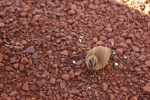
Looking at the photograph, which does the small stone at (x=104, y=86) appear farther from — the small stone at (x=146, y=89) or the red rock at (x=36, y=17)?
the red rock at (x=36, y=17)

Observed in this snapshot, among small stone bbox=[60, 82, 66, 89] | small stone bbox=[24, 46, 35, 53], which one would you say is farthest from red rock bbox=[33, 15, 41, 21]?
small stone bbox=[60, 82, 66, 89]

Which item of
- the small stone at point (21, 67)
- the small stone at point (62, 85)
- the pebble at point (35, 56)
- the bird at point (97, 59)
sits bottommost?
the small stone at point (62, 85)

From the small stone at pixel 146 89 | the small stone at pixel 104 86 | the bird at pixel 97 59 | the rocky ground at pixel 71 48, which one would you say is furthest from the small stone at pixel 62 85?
the small stone at pixel 146 89

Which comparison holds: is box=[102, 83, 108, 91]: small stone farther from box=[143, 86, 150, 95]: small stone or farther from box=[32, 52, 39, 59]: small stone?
box=[32, 52, 39, 59]: small stone

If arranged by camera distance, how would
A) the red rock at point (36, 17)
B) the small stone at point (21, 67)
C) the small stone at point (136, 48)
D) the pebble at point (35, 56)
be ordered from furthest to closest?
1. the red rock at point (36, 17)
2. the small stone at point (136, 48)
3. the pebble at point (35, 56)
4. the small stone at point (21, 67)

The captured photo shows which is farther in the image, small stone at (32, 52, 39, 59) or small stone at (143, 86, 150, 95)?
small stone at (32, 52, 39, 59)

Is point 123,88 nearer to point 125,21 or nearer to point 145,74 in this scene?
point 145,74

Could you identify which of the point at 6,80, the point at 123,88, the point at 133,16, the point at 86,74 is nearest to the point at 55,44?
the point at 86,74
